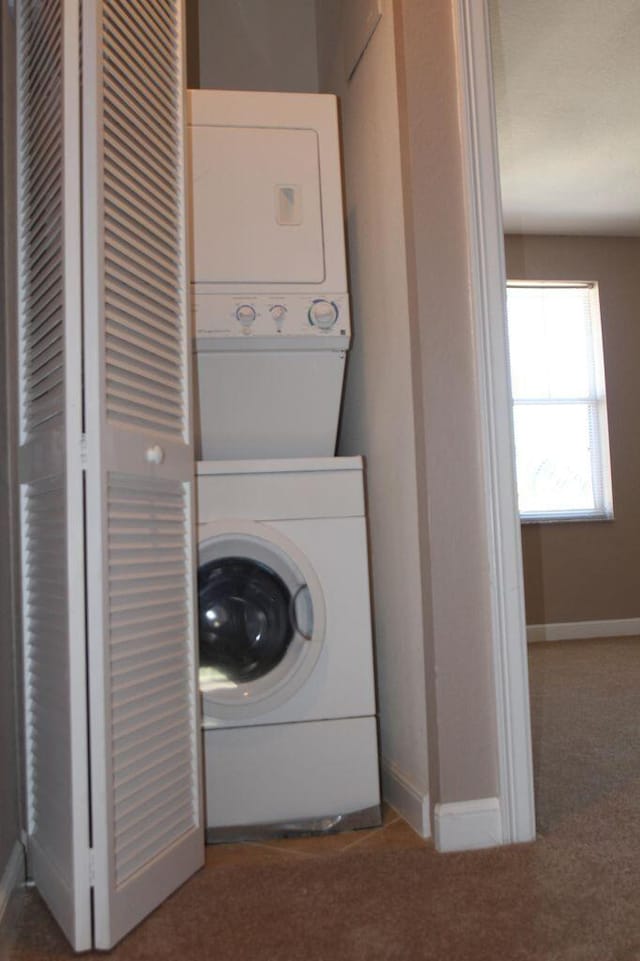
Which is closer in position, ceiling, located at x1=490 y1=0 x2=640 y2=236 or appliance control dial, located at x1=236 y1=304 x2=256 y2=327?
appliance control dial, located at x1=236 y1=304 x2=256 y2=327

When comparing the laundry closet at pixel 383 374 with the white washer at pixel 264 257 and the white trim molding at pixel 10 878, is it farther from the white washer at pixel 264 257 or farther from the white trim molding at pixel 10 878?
the white trim molding at pixel 10 878

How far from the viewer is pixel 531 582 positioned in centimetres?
486

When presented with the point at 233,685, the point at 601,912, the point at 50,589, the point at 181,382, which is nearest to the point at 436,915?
the point at 601,912

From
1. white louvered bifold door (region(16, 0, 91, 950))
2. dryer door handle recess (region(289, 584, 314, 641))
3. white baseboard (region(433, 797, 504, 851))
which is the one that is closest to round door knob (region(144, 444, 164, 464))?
white louvered bifold door (region(16, 0, 91, 950))

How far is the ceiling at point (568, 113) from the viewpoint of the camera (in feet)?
10.3

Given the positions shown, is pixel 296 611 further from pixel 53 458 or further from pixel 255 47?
pixel 255 47

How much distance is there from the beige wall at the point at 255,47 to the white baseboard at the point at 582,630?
126 inches

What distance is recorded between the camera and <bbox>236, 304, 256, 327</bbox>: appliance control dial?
200 centimetres

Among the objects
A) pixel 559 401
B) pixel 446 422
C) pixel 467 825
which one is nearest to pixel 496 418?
pixel 446 422

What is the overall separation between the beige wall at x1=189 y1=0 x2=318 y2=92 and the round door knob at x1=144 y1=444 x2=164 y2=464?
177 centimetres

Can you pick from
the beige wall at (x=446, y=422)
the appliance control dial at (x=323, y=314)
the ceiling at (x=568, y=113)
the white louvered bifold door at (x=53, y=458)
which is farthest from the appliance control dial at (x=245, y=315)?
the ceiling at (x=568, y=113)

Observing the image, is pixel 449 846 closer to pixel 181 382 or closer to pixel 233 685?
pixel 233 685

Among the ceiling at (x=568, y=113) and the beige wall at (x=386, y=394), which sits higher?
the ceiling at (x=568, y=113)

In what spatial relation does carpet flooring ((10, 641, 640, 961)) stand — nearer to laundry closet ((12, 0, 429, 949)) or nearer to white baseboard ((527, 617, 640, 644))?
laundry closet ((12, 0, 429, 949))
